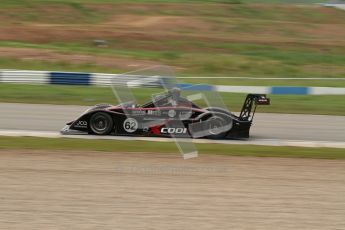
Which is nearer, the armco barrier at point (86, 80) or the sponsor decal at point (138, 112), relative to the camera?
A: the sponsor decal at point (138, 112)

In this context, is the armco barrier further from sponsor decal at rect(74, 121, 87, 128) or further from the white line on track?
sponsor decal at rect(74, 121, 87, 128)

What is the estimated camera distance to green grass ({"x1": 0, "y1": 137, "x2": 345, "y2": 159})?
33.9 ft

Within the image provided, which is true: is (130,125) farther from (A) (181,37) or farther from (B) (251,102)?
Result: (A) (181,37)

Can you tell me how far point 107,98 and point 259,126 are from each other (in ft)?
18.5

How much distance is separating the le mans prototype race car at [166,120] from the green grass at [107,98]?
468 cm

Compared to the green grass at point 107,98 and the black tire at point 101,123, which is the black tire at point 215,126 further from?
the green grass at point 107,98

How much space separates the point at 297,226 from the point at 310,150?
481cm

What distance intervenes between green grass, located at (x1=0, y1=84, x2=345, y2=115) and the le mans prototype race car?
468cm

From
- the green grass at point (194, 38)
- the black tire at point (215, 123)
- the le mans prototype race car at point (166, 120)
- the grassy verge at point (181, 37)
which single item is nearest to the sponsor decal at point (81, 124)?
the le mans prototype race car at point (166, 120)

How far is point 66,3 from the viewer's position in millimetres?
44688

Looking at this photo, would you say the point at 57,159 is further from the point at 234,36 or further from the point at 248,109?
the point at 234,36

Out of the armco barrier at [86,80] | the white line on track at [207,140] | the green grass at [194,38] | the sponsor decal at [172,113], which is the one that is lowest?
the green grass at [194,38]

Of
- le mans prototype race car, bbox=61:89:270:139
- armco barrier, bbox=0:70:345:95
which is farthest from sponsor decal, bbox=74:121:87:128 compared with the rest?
armco barrier, bbox=0:70:345:95

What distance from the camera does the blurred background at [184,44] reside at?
19578mm
